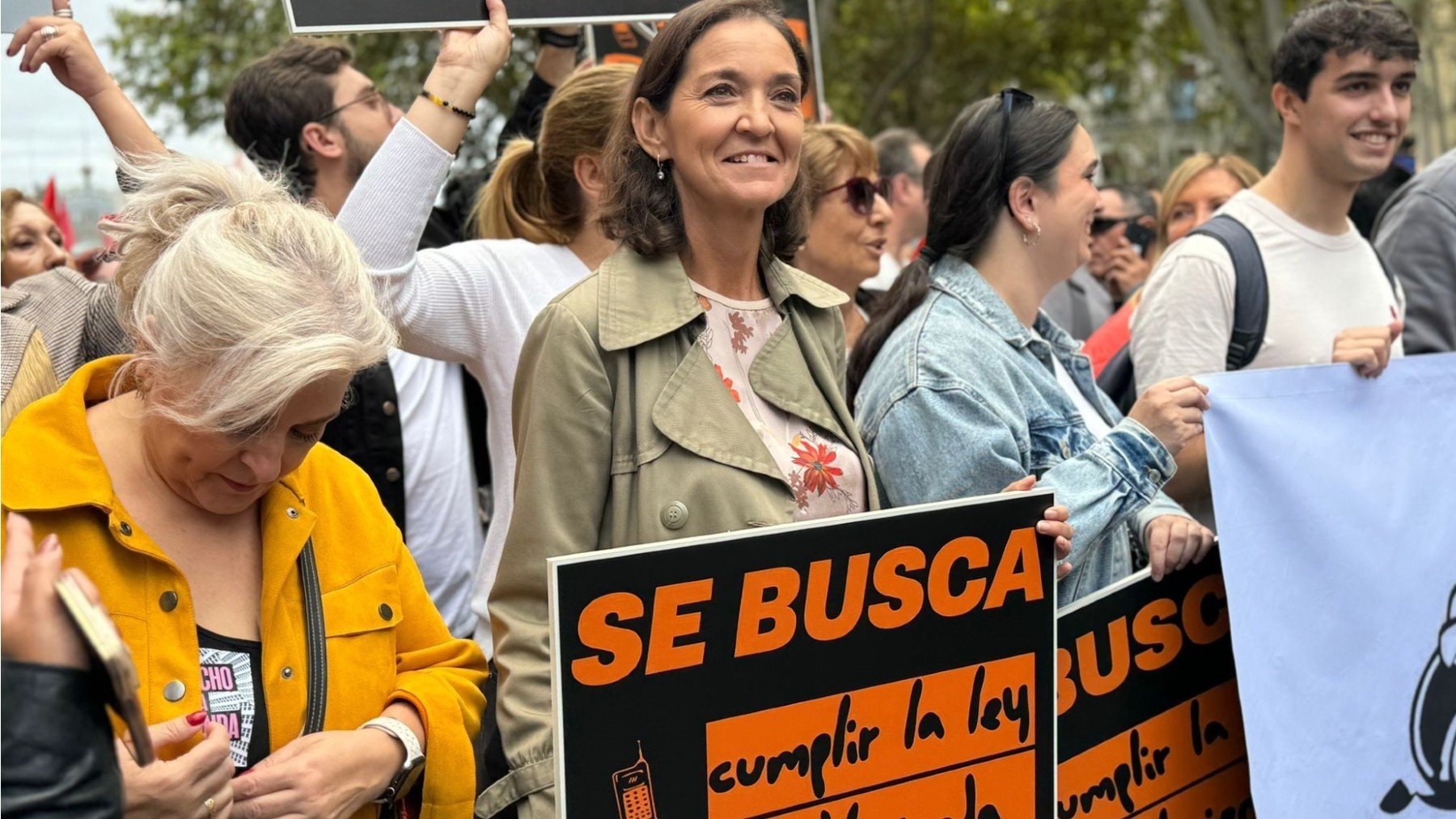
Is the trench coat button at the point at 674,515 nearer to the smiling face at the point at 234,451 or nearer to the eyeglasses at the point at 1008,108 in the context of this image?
the smiling face at the point at 234,451

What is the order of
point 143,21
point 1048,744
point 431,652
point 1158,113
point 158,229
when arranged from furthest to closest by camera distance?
point 1158,113, point 143,21, point 1048,744, point 431,652, point 158,229

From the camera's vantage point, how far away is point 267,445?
2277mm

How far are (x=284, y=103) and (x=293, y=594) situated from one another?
2.58 m

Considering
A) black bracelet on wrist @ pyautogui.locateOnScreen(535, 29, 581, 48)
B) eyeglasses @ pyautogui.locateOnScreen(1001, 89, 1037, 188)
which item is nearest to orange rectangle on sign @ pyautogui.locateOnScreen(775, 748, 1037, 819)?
eyeglasses @ pyautogui.locateOnScreen(1001, 89, 1037, 188)

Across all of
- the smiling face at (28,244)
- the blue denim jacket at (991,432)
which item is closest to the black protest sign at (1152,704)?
the blue denim jacket at (991,432)

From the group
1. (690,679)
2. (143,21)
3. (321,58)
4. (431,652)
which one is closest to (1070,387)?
(690,679)

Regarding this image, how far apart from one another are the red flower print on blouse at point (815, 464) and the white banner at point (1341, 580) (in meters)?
1.01

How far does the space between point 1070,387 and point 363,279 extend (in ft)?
5.57

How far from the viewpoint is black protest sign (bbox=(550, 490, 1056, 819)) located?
235cm

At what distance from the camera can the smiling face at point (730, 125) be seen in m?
2.75

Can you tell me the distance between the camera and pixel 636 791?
7.81 ft

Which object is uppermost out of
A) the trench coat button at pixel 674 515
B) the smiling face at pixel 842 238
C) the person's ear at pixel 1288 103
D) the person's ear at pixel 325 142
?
the person's ear at pixel 325 142

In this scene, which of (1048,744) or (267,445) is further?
(1048,744)

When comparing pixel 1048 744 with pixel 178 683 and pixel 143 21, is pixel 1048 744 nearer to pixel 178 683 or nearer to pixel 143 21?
A: pixel 178 683
